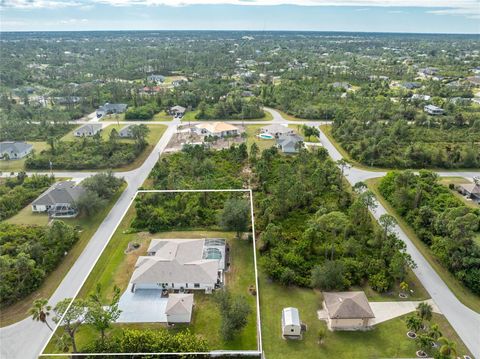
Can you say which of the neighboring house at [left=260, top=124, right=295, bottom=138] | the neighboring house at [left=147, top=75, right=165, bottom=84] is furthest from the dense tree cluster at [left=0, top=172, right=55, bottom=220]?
Result: the neighboring house at [left=147, top=75, right=165, bottom=84]

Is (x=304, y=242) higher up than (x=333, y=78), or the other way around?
(x=333, y=78)

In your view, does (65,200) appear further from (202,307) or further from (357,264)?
(357,264)

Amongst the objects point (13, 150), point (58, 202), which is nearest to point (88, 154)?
point (13, 150)

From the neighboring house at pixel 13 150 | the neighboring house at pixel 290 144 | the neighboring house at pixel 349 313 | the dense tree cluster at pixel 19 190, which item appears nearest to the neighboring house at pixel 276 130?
the neighboring house at pixel 290 144

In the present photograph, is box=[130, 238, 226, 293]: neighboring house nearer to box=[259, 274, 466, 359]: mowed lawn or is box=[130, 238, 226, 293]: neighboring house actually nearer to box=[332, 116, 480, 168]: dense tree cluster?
box=[259, 274, 466, 359]: mowed lawn

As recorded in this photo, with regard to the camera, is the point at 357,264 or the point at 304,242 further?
the point at 304,242

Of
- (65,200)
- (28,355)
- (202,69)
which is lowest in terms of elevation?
(28,355)

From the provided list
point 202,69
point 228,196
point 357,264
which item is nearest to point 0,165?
point 228,196
